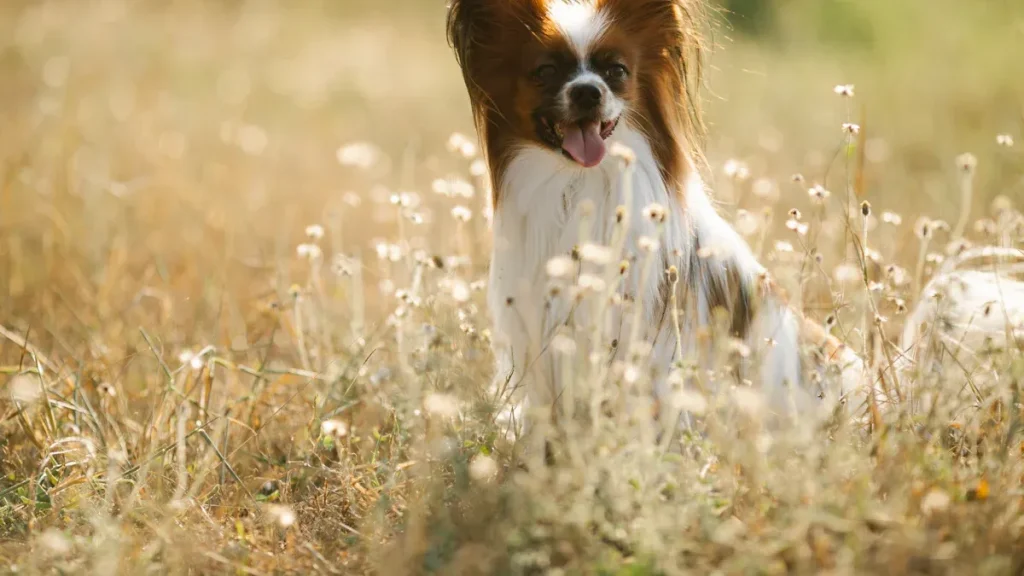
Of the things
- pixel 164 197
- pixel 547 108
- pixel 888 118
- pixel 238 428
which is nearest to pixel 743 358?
pixel 547 108

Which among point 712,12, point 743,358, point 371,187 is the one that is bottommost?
point 371,187

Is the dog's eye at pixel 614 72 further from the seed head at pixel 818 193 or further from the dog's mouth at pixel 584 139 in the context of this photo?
the seed head at pixel 818 193

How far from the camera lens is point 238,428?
13.1 ft

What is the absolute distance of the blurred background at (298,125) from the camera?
5715mm

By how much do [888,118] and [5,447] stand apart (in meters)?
8.46

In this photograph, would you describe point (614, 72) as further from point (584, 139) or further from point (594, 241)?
point (594, 241)

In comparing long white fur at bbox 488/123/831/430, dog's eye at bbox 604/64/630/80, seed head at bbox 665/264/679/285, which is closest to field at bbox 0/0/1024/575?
long white fur at bbox 488/123/831/430

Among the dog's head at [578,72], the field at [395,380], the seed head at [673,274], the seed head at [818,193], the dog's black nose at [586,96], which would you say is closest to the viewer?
the field at [395,380]

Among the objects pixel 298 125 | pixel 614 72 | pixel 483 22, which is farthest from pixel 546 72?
pixel 298 125

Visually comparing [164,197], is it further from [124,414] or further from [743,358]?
[743,358]

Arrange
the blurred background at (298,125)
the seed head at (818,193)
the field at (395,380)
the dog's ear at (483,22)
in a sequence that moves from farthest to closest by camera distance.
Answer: the blurred background at (298,125), the dog's ear at (483,22), the seed head at (818,193), the field at (395,380)

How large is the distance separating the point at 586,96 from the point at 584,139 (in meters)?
0.16

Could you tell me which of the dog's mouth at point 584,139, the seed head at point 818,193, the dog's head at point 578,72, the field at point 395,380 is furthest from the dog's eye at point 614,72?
the seed head at point 818,193

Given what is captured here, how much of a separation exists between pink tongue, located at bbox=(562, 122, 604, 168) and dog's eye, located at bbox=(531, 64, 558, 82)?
21 centimetres
